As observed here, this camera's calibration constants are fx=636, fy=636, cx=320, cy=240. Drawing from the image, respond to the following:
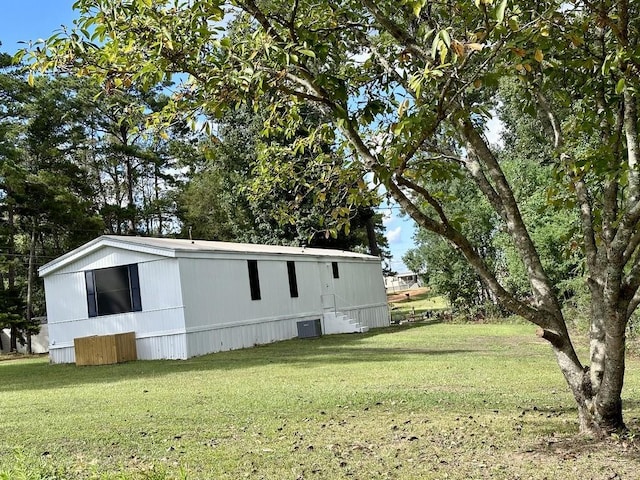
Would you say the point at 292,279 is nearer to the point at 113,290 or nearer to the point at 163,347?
the point at 163,347

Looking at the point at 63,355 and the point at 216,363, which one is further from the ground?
the point at 63,355

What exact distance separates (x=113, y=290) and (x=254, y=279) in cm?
464

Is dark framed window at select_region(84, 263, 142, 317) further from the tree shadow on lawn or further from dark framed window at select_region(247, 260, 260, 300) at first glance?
dark framed window at select_region(247, 260, 260, 300)

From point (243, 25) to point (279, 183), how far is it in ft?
5.45

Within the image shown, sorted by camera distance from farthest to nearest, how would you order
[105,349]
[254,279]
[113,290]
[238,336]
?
[254,279] < [238,336] < [113,290] < [105,349]

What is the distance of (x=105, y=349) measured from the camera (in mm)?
17484

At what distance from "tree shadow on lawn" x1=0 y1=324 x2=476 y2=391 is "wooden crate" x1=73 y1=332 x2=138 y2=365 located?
0.41 meters

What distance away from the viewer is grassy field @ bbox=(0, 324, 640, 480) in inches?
199

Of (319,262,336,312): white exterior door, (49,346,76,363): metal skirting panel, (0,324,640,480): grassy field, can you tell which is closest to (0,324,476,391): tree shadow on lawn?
(0,324,640,480): grassy field

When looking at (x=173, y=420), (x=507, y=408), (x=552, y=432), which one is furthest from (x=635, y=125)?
(x=173, y=420)

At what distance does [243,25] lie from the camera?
5445 millimetres

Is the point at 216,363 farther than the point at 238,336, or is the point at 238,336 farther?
the point at 238,336

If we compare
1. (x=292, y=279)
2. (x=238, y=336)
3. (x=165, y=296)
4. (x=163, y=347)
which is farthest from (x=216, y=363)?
(x=292, y=279)

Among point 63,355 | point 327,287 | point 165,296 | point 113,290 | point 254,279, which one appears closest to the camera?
point 165,296
